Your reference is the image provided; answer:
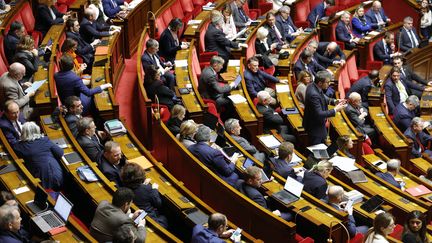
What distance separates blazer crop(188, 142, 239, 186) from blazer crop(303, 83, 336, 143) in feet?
2.67

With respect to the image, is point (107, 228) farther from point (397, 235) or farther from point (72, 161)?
point (397, 235)

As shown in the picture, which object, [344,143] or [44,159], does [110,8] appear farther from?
[44,159]

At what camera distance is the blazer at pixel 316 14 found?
235 inches

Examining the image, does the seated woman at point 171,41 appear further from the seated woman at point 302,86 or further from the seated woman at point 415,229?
the seated woman at point 415,229

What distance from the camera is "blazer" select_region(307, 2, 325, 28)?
19.6 ft

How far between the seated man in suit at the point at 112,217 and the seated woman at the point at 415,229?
1.18 m

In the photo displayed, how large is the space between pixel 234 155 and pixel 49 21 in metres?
1.94

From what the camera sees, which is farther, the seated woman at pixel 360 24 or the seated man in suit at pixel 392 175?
the seated woman at pixel 360 24

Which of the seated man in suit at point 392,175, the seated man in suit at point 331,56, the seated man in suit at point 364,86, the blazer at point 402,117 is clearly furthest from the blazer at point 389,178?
the seated man in suit at point 331,56

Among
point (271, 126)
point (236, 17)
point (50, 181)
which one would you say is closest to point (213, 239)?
point (50, 181)

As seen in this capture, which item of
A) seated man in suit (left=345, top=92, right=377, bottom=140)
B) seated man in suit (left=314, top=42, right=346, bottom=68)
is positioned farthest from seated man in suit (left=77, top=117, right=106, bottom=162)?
seated man in suit (left=314, top=42, right=346, bottom=68)

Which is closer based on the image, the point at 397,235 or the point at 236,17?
the point at 397,235

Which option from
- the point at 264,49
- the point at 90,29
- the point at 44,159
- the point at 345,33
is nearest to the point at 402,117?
the point at 264,49

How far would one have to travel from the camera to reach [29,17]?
4820mm
